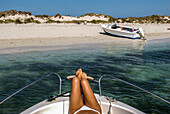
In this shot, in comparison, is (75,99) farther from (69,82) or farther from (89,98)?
(69,82)

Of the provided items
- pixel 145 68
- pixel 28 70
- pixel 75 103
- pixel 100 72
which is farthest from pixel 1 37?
pixel 75 103

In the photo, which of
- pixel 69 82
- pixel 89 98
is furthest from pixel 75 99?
pixel 69 82

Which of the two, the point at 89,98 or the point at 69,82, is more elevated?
the point at 89,98

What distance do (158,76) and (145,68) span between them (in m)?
1.63

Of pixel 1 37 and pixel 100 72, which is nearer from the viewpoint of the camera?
pixel 100 72

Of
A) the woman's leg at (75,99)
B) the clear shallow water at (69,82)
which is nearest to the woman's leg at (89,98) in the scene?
the woman's leg at (75,99)

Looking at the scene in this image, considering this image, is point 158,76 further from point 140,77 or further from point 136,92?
point 136,92

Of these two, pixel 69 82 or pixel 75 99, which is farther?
pixel 69 82

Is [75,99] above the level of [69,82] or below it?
above

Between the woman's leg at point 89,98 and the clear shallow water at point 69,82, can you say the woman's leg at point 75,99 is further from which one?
the clear shallow water at point 69,82

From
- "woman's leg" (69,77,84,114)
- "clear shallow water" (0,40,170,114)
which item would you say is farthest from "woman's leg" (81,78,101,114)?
"clear shallow water" (0,40,170,114)

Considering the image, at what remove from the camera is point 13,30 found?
25188mm

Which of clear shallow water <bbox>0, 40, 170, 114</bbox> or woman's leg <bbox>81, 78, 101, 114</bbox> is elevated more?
woman's leg <bbox>81, 78, 101, 114</bbox>

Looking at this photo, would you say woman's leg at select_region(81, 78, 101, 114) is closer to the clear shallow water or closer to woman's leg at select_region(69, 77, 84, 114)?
woman's leg at select_region(69, 77, 84, 114)
